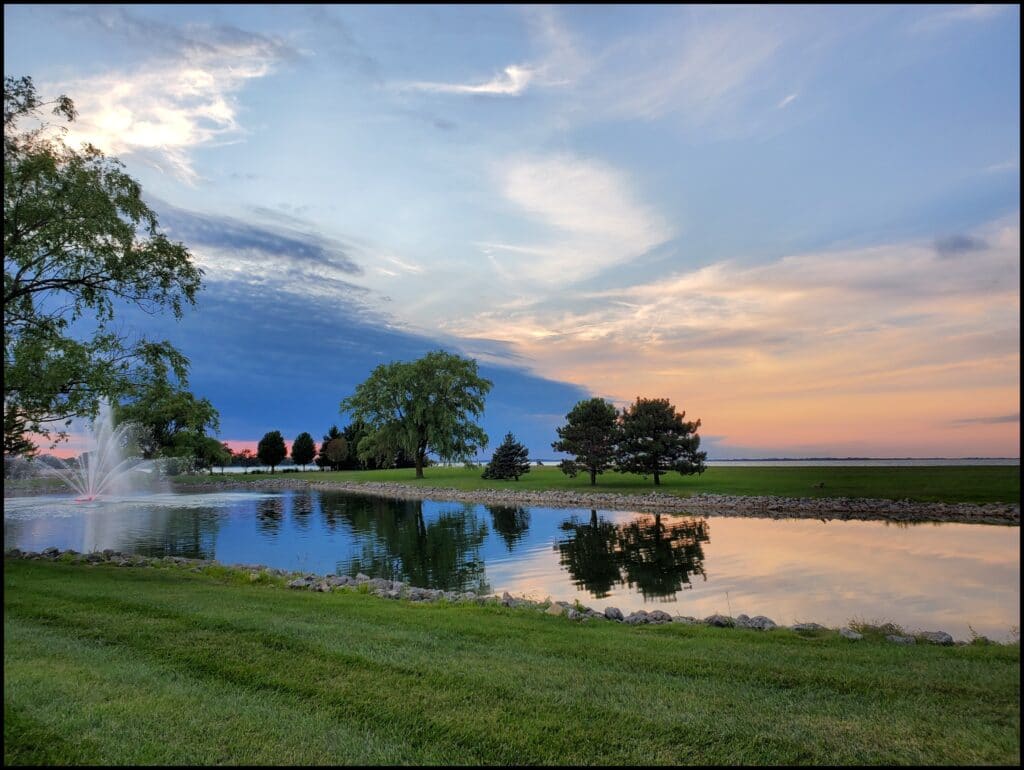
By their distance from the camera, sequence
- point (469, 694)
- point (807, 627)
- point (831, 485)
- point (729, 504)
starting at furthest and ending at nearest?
point (831, 485) → point (729, 504) → point (807, 627) → point (469, 694)

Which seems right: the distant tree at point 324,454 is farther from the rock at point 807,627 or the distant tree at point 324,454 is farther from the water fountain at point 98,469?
the rock at point 807,627

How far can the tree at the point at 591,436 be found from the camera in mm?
43812

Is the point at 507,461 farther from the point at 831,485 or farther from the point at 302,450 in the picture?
the point at 302,450

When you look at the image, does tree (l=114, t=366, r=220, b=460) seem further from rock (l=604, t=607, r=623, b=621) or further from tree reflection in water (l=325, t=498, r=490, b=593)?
rock (l=604, t=607, r=623, b=621)

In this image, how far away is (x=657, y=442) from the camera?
40.9 metres

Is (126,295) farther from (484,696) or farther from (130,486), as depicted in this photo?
(130,486)

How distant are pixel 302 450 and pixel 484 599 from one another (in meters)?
85.3

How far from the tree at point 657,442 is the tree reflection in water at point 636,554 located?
1336 cm

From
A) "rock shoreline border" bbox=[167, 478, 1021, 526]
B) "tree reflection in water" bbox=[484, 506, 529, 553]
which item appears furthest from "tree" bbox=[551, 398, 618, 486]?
"tree reflection in water" bbox=[484, 506, 529, 553]

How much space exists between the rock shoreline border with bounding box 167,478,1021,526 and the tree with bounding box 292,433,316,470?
43434mm

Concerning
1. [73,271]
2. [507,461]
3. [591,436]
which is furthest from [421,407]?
[73,271]

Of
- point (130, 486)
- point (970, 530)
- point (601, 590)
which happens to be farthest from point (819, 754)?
point (130, 486)

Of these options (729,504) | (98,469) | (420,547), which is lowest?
(420,547)

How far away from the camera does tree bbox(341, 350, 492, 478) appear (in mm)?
58969
